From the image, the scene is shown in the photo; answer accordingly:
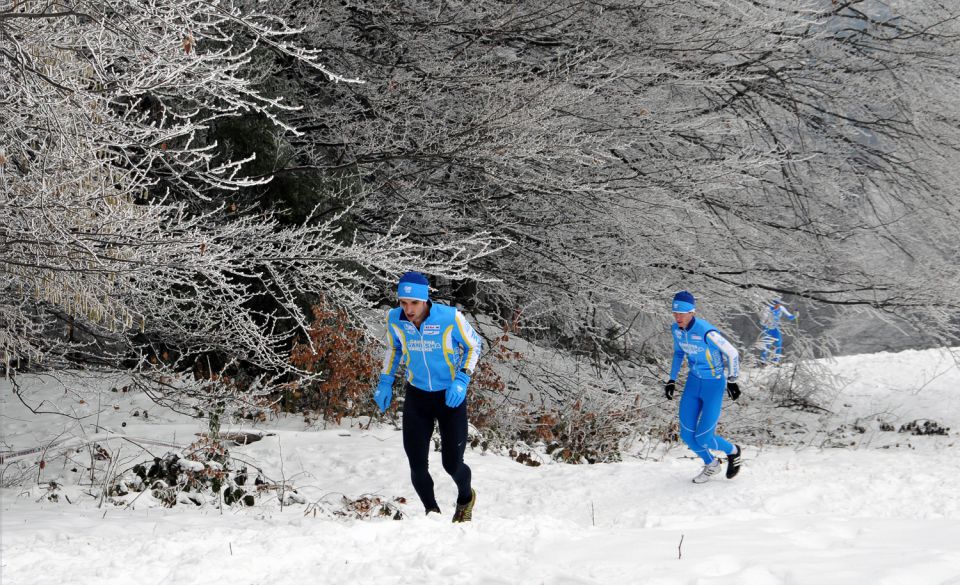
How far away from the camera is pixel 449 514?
6984 millimetres

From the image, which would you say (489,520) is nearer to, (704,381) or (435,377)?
(435,377)

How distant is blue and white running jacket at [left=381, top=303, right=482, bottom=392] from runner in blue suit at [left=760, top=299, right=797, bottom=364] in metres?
6.75

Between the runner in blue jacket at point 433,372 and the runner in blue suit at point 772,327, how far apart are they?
22.1ft

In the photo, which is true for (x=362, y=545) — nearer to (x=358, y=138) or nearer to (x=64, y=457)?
(x=64, y=457)

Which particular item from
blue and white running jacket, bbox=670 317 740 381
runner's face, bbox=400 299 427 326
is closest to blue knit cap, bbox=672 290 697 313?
blue and white running jacket, bbox=670 317 740 381

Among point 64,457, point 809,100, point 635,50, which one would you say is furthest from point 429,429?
point 809,100

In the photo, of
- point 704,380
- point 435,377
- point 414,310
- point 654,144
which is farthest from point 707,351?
point 654,144

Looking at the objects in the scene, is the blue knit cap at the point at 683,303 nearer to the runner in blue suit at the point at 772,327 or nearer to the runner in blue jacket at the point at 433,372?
the runner in blue jacket at the point at 433,372

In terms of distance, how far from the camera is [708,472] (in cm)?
808

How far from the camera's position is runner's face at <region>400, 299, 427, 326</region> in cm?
590

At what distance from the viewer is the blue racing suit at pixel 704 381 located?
7.87 meters

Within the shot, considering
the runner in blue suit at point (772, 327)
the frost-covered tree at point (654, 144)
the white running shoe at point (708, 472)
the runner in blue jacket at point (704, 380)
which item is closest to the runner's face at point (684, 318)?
the runner in blue jacket at point (704, 380)

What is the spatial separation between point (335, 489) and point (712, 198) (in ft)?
22.9

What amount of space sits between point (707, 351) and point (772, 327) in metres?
4.21
